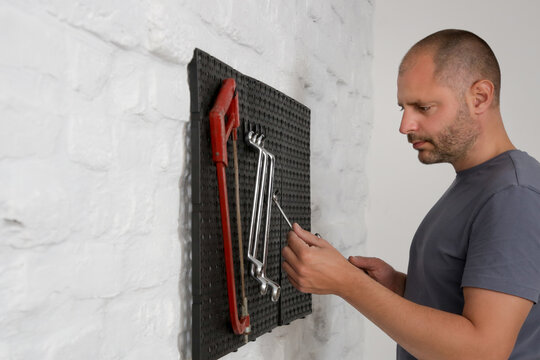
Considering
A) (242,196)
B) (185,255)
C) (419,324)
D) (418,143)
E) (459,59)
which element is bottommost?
(419,324)

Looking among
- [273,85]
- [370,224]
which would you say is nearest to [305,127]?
[273,85]

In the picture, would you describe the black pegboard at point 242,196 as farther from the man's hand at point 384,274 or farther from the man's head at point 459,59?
the man's head at point 459,59

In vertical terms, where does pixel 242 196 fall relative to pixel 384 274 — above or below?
above

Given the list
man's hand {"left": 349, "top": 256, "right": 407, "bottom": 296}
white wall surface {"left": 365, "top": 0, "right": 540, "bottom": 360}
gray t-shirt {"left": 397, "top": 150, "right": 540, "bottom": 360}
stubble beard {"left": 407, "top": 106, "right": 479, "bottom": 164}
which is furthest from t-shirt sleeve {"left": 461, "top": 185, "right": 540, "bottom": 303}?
white wall surface {"left": 365, "top": 0, "right": 540, "bottom": 360}

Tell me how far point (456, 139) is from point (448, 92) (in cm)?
10

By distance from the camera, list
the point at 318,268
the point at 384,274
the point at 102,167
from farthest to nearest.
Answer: the point at 384,274 → the point at 318,268 → the point at 102,167

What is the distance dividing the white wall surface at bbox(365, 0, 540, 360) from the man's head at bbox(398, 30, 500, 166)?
35.1 inches

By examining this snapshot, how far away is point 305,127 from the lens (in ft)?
4.94

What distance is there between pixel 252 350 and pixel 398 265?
3.42 ft

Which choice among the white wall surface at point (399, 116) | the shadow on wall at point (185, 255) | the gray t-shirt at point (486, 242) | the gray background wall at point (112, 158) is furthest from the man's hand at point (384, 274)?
the white wall surface at point (399, 116)

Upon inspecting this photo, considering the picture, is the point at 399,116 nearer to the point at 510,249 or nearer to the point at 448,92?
the point at 448,92

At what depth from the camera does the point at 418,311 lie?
107 cm

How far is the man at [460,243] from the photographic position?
40.2 inches

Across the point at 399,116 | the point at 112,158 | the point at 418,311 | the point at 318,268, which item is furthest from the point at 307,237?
the point at 399,116
